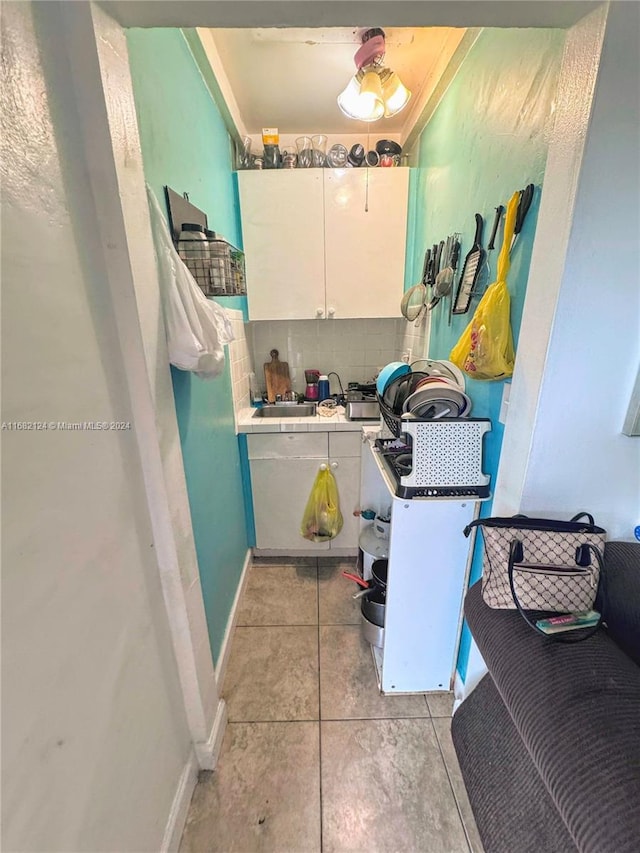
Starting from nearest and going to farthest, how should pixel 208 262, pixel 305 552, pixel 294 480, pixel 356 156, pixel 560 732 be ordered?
pixel 560 732, pixel 208 262, pixel 356 156, pixel 294 480, pixel 305 552

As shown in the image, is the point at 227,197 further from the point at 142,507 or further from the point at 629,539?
the point at 629,539

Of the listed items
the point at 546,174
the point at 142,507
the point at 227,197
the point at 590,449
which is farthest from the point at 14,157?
the point at 227,197

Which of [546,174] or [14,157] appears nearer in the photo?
[14,157]

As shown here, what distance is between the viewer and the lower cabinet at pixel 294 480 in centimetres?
199

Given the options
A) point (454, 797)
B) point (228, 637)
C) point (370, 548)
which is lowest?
point (454, 797)

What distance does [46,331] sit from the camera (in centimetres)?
59

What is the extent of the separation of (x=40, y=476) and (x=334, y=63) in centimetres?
199

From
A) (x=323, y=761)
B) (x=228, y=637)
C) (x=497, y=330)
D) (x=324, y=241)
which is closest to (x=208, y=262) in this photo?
(x=497, y=330)

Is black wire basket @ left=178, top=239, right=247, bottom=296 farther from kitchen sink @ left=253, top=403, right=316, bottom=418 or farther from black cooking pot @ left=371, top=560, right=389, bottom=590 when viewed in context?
black cooking pot @ left=371, top=560, right=389, bottom=590

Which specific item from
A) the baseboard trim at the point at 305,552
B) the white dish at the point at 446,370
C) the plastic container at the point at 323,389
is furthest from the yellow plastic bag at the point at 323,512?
the white dish at the point at 446,370

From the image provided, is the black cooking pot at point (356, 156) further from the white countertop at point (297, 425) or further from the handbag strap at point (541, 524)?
the handbag strap at point (541, 524)

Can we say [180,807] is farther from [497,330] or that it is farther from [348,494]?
[497,330]

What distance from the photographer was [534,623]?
789mm

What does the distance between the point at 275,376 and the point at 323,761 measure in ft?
6.36
